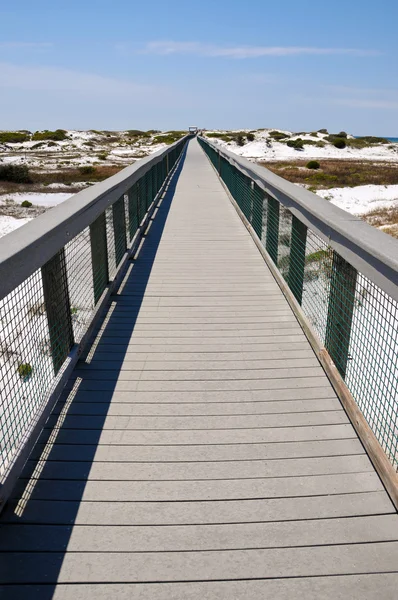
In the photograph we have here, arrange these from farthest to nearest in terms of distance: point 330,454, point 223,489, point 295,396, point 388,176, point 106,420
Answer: point 388,176, point 295,396, point 106,420, point 330,454, point 223,489

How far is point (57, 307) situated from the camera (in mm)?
3314

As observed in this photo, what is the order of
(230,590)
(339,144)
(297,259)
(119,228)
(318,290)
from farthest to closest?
(339,144)
(318,290)
(119,228)
(297,259)
(230,590)

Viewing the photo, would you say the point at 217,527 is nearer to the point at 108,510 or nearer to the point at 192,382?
the point at 108,510

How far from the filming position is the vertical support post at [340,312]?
10.8 feet

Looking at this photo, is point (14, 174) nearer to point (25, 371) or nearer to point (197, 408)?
point (25, 371)

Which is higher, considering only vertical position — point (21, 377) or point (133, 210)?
point (133, 210)

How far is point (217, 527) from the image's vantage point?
2.21 m

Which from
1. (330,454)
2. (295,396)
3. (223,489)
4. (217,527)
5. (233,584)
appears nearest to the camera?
(233,584)

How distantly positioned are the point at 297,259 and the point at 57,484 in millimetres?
3059

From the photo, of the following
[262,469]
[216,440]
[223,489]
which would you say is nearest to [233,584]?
[223,489]

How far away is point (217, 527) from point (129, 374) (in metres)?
1.49

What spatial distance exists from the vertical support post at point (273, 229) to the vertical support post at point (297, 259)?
888mm

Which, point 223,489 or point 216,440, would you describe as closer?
point 223,489

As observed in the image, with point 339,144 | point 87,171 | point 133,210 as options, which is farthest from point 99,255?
point 339,144
